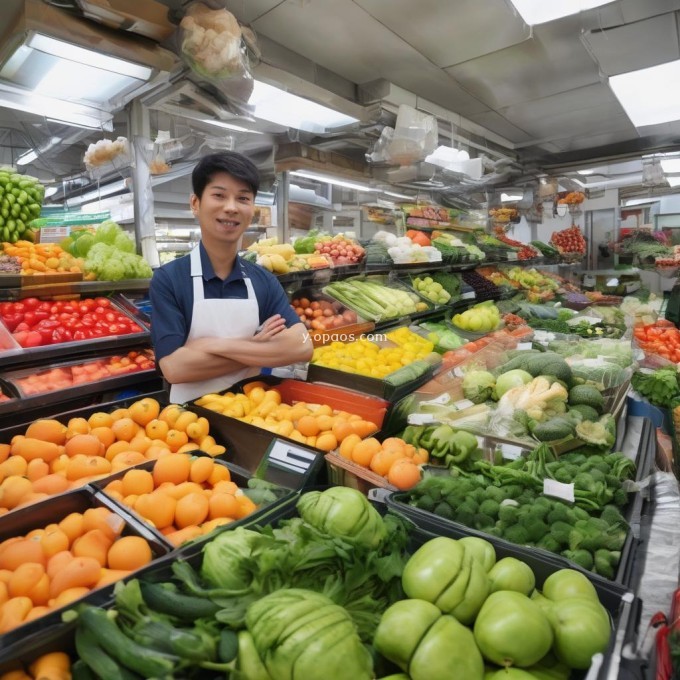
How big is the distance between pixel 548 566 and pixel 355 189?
608 centimetres

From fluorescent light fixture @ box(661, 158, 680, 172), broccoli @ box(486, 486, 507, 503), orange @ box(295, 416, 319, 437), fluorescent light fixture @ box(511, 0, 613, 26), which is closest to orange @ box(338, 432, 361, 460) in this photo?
orange @ box(295, 416, 319, 437)

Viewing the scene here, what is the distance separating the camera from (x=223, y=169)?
235 cm

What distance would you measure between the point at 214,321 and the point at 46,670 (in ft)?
6.13

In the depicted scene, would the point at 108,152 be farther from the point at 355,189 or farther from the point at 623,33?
the point at 623,33

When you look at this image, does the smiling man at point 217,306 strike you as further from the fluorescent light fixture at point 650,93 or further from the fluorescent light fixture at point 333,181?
the fluorescent light fixture at point 650,93

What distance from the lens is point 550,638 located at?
965mm

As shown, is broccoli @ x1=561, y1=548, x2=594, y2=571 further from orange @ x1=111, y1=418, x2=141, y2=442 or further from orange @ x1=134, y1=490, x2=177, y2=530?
orange @ x1=111, y1=418, x2=141, y2=442

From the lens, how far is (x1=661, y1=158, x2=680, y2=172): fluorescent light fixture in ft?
26.5

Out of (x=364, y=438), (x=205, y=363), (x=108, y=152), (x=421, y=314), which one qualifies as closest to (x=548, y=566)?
(x=364, y=438)

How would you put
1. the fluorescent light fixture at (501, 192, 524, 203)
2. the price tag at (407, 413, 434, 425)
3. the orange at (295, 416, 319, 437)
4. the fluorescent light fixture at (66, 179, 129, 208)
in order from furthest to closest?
the fluorescent light fixture at (501, 192, 524, 203) → the fluorescent light fixture at (66, 179, 129, 208) → the price tag at (407, 413, 434, 425) → the orange at (295, 416, 319, 437)

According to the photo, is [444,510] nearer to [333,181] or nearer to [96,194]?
[333,181]

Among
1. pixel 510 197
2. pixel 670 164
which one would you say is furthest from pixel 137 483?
pixel 670 164

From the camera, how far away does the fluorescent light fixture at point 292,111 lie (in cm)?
419

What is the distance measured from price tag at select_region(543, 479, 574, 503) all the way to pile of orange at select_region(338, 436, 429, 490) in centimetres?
47
